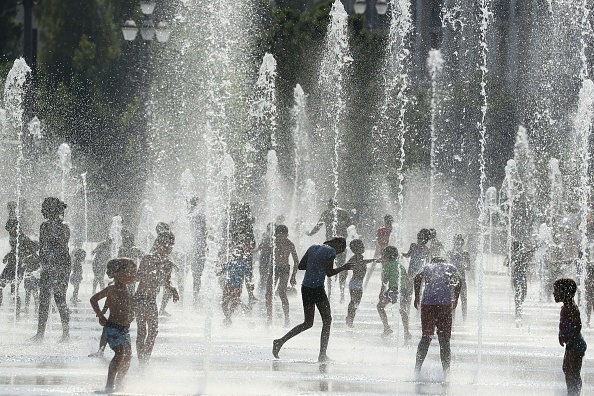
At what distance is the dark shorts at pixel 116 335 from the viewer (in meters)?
11.6

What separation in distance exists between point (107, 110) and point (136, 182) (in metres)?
3.92

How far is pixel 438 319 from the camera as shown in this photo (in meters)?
13.7

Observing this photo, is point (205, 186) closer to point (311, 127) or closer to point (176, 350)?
point (311, 127)

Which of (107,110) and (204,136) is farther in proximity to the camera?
(107,110)

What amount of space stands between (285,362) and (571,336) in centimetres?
361

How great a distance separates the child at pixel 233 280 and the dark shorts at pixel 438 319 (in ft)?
17.0

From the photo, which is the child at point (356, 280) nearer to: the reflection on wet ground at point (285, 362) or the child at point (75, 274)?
the reflection on wet ground at point (285, 362)

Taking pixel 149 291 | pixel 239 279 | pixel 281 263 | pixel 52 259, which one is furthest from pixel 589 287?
pixel 149 291

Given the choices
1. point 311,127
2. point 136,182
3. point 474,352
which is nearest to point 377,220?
point 311,127

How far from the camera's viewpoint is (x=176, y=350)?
15.4m

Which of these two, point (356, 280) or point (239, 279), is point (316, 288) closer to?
point (356, 280)

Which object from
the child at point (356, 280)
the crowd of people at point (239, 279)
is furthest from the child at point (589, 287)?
the child at point (356, 280)

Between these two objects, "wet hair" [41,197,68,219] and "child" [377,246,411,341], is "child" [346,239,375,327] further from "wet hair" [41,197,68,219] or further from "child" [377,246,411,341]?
"wet hair" [41,197,68,219]

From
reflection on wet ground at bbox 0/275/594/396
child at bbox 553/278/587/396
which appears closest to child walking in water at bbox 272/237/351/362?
reflection on wet ground at bbox 0/275/594/396
